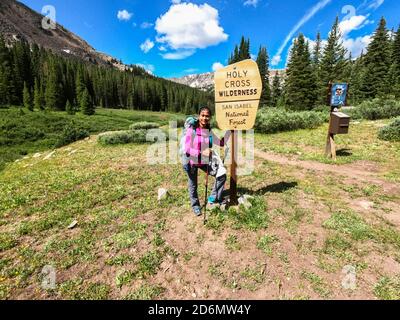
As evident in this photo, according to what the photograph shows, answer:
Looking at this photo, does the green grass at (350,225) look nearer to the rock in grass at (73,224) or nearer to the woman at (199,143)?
the woman at (199,143)

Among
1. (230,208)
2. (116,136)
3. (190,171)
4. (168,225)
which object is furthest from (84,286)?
(116,136)

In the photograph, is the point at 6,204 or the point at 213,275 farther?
the point at 6,204

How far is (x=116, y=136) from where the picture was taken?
15.1 m

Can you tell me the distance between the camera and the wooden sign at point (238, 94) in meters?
4.84

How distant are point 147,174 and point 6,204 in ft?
13.8

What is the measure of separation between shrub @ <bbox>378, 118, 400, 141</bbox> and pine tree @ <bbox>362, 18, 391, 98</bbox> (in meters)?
Answer: 29.5

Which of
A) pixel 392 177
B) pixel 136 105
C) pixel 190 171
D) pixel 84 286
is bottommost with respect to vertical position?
pixel 84 286

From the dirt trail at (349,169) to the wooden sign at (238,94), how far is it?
4995 mm

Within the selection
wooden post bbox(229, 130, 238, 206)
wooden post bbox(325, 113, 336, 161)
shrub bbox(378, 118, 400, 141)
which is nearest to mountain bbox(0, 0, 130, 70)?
wooden post bbox(325, 113, 336, 161)

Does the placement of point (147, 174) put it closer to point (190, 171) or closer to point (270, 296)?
point (190, 171)

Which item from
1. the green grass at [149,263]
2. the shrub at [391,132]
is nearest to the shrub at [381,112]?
the shrub at [391,132]

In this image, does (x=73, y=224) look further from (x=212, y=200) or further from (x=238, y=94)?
(x=238, y=94)

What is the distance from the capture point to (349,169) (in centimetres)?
866

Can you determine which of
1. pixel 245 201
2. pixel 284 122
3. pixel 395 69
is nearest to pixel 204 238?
pixel 245 201
